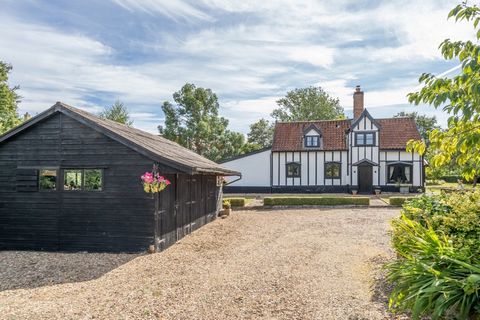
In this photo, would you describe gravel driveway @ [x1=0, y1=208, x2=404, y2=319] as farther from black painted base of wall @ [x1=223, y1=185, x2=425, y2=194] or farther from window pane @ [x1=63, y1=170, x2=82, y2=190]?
black painted base of wall @ [x1=223, y1=185, x2=425, y2=194]

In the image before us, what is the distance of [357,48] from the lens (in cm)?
976

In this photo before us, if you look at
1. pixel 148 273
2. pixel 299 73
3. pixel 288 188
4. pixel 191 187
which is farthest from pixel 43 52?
pixel 288 188

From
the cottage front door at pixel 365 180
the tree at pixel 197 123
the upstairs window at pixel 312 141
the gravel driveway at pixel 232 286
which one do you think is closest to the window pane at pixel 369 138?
the cottage front door at pixel 365 180

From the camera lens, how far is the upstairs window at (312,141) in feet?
89.1

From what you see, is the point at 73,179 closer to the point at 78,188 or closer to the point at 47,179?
the point at 78,188

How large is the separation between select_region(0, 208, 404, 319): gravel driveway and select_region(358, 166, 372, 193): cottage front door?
1690 centimetres

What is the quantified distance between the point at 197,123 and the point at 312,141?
12.4 meters

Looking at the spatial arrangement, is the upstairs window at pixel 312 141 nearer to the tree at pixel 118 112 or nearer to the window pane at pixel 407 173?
the window pane at pixel 407 173

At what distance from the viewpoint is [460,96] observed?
295 centimetres

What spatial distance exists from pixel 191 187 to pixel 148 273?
192 inches

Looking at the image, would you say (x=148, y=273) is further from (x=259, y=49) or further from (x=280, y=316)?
(x=259, y=49)

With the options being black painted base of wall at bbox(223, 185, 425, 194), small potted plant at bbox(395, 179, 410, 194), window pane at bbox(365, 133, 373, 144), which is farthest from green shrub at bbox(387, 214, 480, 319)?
small potted plant at bbox(395, 179, 410, 194)

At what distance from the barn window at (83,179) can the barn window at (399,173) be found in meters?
23.5

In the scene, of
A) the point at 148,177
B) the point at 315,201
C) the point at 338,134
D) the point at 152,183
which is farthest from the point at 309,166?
the point at 148,177
